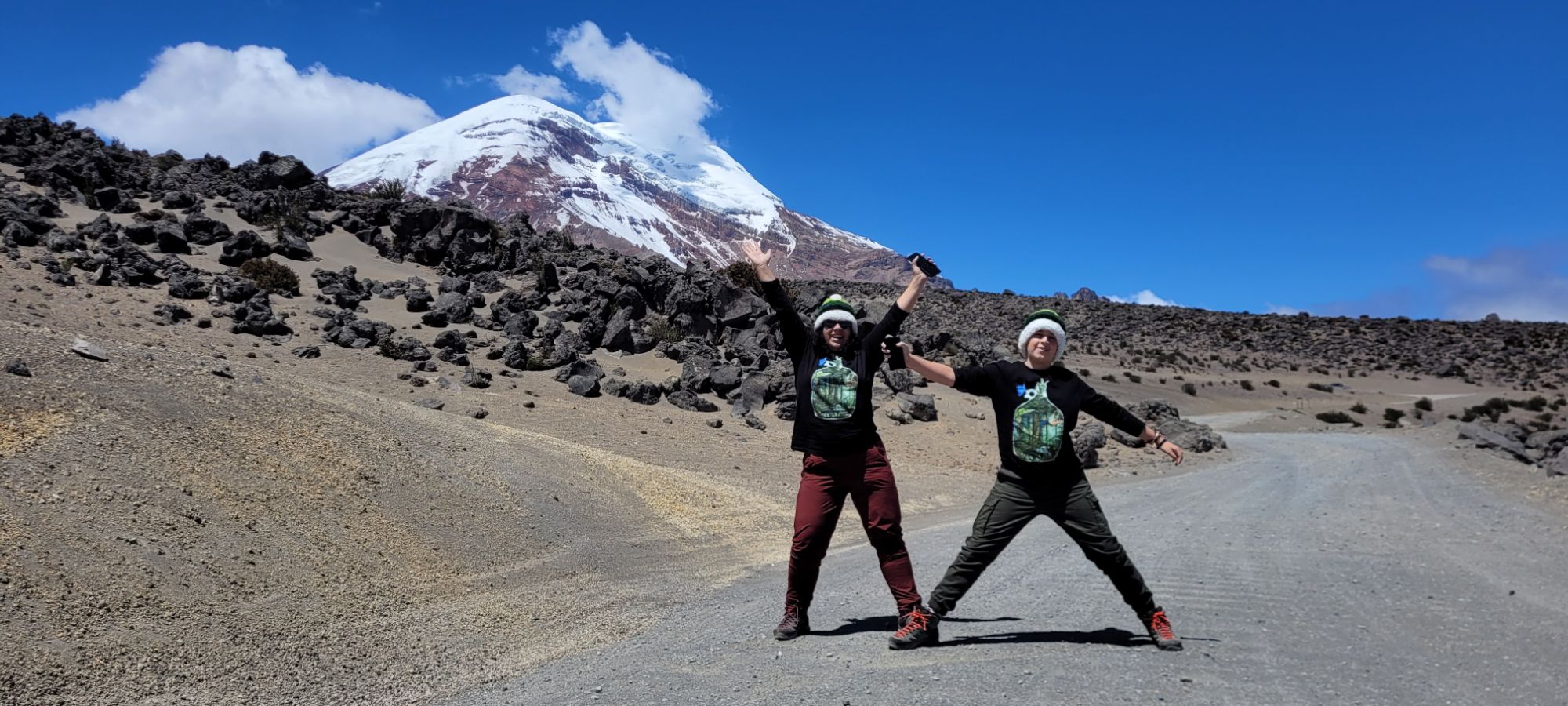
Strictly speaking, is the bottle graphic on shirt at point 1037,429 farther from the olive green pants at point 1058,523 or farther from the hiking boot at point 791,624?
the hiking boot at point 791,624

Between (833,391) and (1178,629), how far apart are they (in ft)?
7.83

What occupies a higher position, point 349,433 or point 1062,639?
point 349,433

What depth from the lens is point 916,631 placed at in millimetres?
4809

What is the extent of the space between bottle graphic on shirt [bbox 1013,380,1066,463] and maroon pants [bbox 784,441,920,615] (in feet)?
2.31

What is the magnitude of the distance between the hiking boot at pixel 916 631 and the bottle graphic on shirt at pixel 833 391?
110 cm

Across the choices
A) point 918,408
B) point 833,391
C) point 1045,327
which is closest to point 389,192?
point 918,408

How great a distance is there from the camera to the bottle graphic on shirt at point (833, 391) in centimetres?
489

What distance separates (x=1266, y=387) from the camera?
1759 inches

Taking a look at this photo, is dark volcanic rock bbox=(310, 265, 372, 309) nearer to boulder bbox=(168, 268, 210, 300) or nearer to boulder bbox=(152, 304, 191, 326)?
boulder bbox=(168, 268, 210, 300)

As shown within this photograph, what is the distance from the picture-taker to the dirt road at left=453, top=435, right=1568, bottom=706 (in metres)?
4.17

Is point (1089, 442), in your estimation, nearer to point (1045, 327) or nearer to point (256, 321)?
point (1045, 327)

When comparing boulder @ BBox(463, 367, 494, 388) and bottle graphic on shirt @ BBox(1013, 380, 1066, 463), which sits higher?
bottle graphic on shirt @ BBox(1013, 380, 1066, 463)

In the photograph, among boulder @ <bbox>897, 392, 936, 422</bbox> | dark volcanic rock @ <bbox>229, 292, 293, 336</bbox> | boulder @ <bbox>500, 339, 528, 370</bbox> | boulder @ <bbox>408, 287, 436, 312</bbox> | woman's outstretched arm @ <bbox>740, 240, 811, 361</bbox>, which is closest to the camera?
woman's outstretched arm @ <bbox>740, 240, 811, 361</bbox>

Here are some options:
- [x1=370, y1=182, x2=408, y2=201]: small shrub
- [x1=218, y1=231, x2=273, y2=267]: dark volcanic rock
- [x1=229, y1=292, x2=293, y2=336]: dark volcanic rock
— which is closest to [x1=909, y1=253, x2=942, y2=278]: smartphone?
[x1=229, y1=292, x2=293, y2=336]: dark volcanic rock
